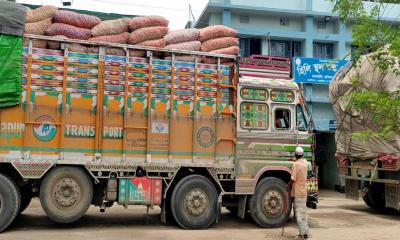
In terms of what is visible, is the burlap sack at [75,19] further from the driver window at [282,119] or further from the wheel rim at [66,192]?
the driver window at [282,119]

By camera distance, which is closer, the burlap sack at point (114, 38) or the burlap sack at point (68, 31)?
the burlap sack at point (68, 31)

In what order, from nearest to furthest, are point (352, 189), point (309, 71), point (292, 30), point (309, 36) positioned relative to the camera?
1. point (352, 189)
2. point (309, 71)
3. point (309, 36)
4. point (292, 30)

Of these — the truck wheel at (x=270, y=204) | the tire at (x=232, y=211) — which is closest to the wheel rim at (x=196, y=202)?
the truck wheel at (x=270, y=204)

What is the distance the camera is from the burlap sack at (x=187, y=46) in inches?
375

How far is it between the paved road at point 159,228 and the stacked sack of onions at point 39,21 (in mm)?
3401

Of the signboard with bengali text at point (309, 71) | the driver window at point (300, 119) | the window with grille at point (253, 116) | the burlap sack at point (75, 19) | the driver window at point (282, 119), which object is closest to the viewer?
the burlap sack at point (75, 19)

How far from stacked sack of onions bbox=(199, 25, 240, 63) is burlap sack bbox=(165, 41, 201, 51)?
0.53 ft

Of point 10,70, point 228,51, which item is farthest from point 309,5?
point 10,70

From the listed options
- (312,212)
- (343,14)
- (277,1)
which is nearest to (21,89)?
(343,14)

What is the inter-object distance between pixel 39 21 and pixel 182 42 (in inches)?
108

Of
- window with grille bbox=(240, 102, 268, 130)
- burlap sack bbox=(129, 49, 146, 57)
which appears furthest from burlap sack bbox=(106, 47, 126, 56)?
window with grille bbox=(240, 102, 268, 130)

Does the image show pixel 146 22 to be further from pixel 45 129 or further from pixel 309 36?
pixel 309 36

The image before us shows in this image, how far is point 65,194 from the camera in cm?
860

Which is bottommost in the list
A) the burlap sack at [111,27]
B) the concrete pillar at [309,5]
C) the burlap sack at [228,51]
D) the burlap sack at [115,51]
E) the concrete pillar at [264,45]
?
the burlap sack at [115,51]
